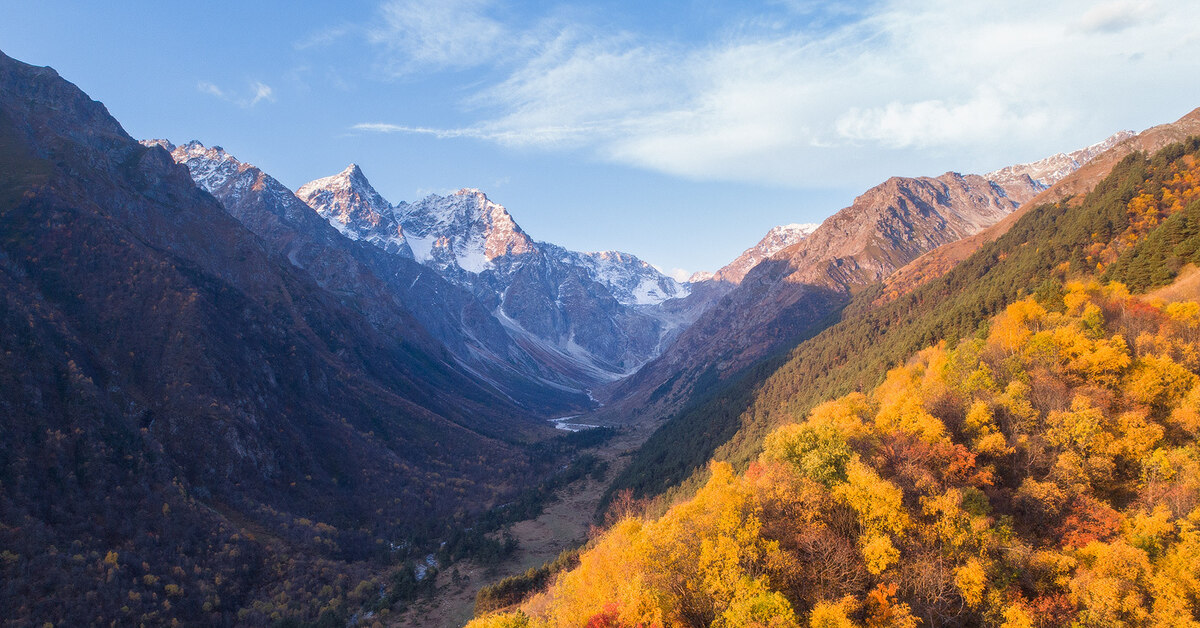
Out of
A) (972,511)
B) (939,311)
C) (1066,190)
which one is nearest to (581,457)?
(939,311)

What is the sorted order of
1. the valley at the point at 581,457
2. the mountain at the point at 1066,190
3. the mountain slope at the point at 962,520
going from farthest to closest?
1. the mountain at the point at 1066,190
2. the valley at the point at 581,457
3. the mountain slope at the point at 962,520

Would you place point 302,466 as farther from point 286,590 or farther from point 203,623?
point 203,623

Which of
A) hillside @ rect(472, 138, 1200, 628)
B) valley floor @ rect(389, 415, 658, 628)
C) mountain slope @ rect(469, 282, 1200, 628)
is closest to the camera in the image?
mountain slope @ rect(469, 282, 1200, 628)

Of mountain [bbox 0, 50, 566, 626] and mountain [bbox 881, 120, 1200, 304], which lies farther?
mountain [bbox 881, 120, 1200, 304]

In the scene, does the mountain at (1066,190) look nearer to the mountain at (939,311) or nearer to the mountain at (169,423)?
the mountain at (939,311)

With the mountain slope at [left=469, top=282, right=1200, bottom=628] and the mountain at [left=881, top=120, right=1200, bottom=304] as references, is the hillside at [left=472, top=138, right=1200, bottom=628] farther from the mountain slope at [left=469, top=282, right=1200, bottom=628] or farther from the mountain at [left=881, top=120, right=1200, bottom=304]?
the mountain at [left=881, top=120, right=1200, bottom=304]

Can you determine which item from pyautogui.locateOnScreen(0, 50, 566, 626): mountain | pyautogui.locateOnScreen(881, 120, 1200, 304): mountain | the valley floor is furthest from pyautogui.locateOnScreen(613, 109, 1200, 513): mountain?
pyautogui.locateOnScreen(0, 50, 566, 626): mountain

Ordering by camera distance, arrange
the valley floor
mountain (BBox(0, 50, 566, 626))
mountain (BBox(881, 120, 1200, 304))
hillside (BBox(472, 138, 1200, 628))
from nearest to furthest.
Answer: hillside (BBox(472, 138, 1200, 628)), mountain (BBox(0, 50, 566, 626)), the valley floor, mountain (BBox(881, 120, 1200, 304))

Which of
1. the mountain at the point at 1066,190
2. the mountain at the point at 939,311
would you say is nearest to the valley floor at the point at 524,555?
the mountain at the point at 939,311
